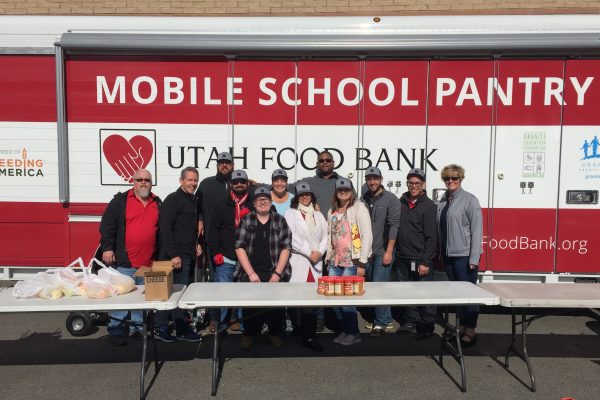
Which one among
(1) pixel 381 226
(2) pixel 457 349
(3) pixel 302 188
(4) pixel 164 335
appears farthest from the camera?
(1) pixel 381 226

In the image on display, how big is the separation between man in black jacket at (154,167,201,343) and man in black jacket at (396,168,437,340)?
1.91m

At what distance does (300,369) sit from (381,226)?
1494 millimetres

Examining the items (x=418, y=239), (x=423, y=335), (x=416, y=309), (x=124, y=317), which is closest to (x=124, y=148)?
(x=124, y=317)

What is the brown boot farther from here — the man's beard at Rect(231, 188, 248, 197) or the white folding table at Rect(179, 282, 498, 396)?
the man's beard at Rect(231, 188, 248, 197)

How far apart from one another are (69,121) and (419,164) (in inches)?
138

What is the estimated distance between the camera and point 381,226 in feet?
15.8

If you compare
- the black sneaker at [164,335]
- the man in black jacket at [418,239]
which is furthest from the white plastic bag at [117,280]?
the man in black jacket at [418,239]

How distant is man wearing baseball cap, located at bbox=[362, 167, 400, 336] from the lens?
479 cm

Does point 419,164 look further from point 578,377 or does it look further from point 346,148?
point 578,377

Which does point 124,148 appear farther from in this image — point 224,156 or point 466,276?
point 466,276

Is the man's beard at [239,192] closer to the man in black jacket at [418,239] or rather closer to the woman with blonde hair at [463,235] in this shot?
→ the man in black jacket at [418,239]

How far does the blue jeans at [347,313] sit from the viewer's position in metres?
4.54

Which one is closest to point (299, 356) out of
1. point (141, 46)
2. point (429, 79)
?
point (429, 79)

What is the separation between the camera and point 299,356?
441 cm
